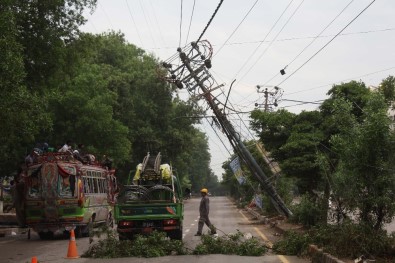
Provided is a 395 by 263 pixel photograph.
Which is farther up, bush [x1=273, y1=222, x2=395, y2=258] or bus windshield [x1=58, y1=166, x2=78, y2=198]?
bus windshield [x1=58, y1=166, x2=78, y2=198]

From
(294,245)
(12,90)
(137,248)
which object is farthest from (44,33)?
(294,245)

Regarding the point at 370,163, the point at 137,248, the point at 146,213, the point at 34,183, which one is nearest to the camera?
the point at 370,163

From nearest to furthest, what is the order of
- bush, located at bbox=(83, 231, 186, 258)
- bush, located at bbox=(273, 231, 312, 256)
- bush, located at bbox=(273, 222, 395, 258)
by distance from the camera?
bush, located at bbox=(273, 222, 395, 258), bush, located at bbox=(83, 231, 186, 258), bush, located at bbox=(273, 231, 312, 256)

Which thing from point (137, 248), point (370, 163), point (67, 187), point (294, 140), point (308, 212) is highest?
point (294, 140)

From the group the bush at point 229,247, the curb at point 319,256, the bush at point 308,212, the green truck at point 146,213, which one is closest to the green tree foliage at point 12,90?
the green truck at point 146,213

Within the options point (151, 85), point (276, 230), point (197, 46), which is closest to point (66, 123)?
point (197, 46)

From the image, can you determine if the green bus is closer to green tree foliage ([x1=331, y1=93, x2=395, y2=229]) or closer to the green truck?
the green truck

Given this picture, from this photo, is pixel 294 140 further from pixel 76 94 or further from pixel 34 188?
pixel 76 94

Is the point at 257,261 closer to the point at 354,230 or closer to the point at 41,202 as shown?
the point at 354,230

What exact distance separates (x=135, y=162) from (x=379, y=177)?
40.3 m

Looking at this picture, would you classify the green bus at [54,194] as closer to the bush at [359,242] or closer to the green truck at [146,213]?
the green truck at [146,213]

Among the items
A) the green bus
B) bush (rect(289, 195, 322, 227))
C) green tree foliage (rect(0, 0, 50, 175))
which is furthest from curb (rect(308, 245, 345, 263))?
the green bus

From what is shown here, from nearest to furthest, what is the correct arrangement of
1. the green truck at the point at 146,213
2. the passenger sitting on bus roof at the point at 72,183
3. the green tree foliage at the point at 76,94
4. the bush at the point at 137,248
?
the bush at the point at 137,248, the green tree foliage at the point at 76,94, the green truck at the point at 146,213, the passenger sitting on bus roof at the point at 72,183

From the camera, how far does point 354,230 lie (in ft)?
40.4
